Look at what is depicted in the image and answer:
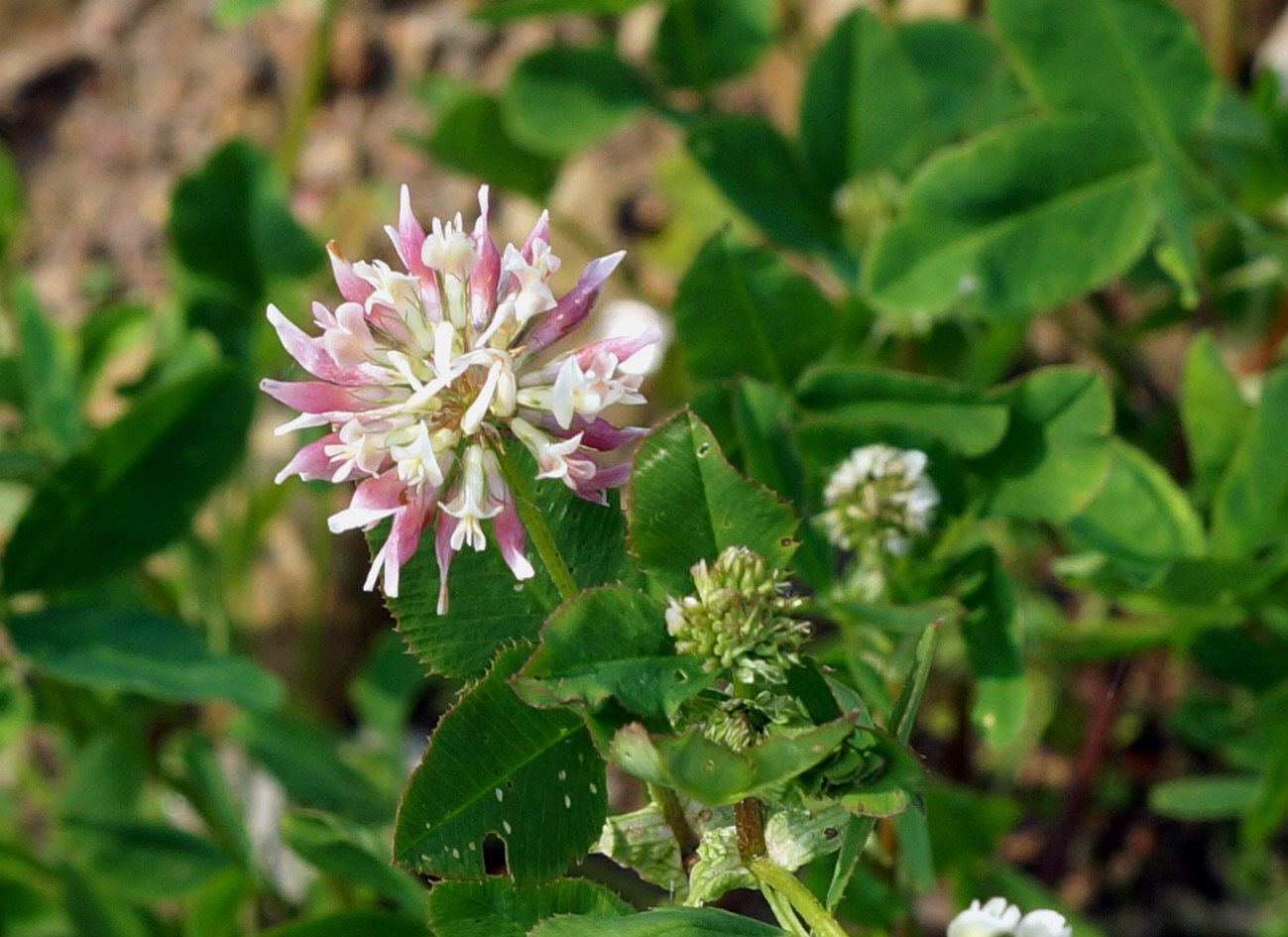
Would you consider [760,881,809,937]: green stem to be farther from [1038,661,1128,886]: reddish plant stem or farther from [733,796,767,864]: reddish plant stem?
[1038,661,1128,886]: reddish plant stem

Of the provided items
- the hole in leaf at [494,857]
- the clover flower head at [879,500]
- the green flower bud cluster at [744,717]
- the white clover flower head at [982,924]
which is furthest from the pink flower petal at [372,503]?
the hole in leaf at [494,857]

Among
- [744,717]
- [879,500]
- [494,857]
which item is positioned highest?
[744,717]

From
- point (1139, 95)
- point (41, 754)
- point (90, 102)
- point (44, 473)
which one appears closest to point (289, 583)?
point (41, 754)

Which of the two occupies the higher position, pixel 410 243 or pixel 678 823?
pixel 410 243

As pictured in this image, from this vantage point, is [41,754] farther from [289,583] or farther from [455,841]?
[455,841]

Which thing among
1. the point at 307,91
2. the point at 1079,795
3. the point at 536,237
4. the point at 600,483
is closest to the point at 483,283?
the point at 536,237

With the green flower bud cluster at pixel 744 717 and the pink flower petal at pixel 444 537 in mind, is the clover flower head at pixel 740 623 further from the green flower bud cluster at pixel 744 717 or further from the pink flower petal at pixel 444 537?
the pink flower petal at pixel 444 537

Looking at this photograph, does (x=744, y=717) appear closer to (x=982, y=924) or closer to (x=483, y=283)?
(x=982, y=924)
